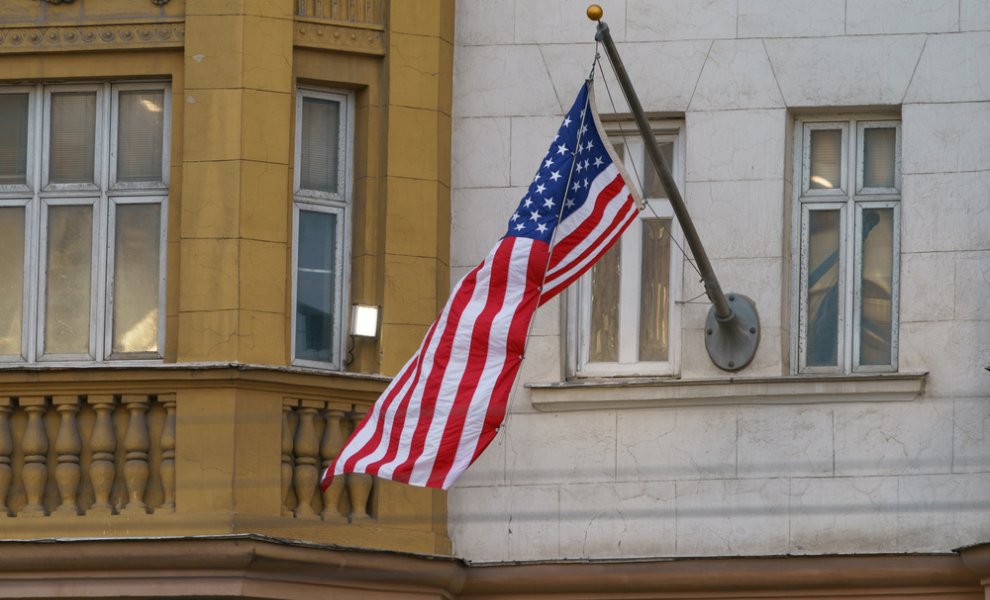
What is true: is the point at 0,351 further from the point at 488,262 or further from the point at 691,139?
the point at 691,139

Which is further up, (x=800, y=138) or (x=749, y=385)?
(x=800, y=138)

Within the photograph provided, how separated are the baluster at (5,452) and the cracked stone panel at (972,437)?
666 centimetres

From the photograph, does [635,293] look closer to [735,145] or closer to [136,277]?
[735,145]

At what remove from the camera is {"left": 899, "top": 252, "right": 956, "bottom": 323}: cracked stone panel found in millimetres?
19984

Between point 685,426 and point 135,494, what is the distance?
3951mm

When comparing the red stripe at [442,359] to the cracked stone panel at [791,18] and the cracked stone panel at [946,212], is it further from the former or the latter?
the cracked stone panel at [946,212]

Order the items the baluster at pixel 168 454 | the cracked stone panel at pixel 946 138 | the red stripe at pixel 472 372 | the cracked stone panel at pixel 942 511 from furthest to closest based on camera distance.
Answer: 1. the cracked stone panel at pixel 946 138
2. the baluster at pixel 168 454
3. the cracked stone panel at pixel 942 511
4. the red stripe at pixel 472 372

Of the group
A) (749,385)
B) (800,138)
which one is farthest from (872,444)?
(800,138)

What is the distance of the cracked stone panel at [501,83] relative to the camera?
20891mm

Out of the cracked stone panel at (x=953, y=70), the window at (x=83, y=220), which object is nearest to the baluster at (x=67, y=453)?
the window at (x=83, y=220)

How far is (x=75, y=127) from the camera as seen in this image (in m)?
20.7

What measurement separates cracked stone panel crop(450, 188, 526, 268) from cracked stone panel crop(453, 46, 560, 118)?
2.01 ft

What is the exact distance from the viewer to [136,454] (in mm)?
19766

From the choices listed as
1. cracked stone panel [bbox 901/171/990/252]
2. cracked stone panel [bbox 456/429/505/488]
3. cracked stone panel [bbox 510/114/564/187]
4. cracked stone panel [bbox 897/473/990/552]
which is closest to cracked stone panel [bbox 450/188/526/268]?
cracked stone panel [bbox 510/114/564/187]
